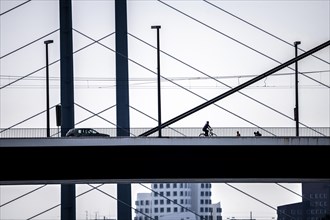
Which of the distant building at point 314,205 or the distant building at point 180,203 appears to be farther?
the distant building at point 180,203

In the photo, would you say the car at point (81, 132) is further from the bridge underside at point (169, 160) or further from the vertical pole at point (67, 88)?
the bridge underside at point (169, 160)

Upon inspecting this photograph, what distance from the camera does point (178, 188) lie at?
141 metres

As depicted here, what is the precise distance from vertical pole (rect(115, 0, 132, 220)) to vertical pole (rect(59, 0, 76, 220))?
1.38m

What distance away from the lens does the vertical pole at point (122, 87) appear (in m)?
41.2

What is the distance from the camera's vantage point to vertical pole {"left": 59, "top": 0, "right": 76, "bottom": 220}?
1622 inches

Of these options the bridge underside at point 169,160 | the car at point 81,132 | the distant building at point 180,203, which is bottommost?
the distant building at point 180,203

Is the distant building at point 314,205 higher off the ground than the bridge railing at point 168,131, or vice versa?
the bridge railing at point 168,131

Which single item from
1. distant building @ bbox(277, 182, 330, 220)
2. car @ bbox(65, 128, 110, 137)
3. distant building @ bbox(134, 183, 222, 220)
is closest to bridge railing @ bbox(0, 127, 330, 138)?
car @ bbox(65, 128, 110, 137)

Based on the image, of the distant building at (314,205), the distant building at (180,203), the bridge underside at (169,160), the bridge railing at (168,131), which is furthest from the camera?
the distant building at (180,203)

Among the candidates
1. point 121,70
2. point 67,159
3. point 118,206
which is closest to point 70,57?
point 121,70

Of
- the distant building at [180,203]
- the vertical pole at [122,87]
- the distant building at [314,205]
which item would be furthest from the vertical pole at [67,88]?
the distant building at [180,203]

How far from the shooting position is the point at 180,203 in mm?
141625

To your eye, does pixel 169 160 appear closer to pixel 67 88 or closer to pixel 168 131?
pixel 168 131

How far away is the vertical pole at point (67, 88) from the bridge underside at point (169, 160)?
19.2ft
